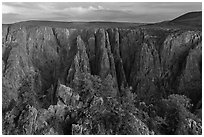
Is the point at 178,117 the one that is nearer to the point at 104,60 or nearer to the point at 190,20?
the point at 104,60

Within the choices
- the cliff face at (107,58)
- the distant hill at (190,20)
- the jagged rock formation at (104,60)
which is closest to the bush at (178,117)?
the jagged rock formation at (104,60)

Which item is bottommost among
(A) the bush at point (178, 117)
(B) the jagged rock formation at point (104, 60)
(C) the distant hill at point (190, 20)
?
(A) the bush at point (178, 117)

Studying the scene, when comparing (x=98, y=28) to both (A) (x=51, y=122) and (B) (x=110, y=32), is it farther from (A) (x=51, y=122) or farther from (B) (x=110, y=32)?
(A) (x=51, y=122)

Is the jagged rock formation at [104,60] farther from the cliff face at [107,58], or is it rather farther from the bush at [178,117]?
the bush at [178,117]

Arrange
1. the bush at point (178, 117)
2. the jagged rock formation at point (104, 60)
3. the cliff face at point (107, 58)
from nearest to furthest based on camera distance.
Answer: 1. the bush at point (178, 117)
2. the jagged rock formation at point (104, 60)
3. the cliff face at point (107, 58)

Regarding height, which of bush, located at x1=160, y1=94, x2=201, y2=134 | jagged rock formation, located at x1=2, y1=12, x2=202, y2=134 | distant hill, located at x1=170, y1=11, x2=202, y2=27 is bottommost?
bush, located at x1=160, y1=94, x2=201, y2=134

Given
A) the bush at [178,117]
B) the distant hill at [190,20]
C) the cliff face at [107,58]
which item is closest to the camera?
the bush at [178,117]

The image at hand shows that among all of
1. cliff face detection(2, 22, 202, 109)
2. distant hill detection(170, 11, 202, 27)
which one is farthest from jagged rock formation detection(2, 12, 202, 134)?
distant hill detection(170, 11, 202, 27)

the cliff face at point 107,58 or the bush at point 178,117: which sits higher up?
the cliff face at point 107,58

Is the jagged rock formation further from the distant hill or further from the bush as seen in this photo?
the bush
